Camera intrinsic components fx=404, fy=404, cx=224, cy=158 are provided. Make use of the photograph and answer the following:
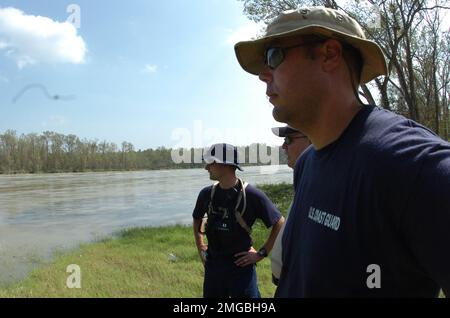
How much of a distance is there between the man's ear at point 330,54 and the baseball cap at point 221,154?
2.95 meters

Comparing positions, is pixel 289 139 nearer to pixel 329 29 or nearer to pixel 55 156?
pixel 329 29

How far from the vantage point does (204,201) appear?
15.4ft

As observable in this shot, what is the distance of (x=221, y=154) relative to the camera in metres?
4.72

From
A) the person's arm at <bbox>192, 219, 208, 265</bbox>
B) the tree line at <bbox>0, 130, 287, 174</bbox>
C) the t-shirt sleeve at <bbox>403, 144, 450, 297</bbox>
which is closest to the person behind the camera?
the t-shirt sleeve at <bbox>403, 144, 450, 297</bbox>

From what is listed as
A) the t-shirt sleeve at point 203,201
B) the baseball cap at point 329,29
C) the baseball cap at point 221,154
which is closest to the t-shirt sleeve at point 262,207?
the baseball cap at point 221,154

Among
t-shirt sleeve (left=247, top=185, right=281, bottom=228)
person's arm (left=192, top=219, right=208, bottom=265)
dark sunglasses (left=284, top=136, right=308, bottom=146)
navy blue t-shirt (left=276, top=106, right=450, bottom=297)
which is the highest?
dark sunglasses (left=284, top=136, right=308, bottom=146)

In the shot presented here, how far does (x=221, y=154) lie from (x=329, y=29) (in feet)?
10.5

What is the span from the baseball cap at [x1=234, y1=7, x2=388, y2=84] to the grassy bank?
5.40 metres

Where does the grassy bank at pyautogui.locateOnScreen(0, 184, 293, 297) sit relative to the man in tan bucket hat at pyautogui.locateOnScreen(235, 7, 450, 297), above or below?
below

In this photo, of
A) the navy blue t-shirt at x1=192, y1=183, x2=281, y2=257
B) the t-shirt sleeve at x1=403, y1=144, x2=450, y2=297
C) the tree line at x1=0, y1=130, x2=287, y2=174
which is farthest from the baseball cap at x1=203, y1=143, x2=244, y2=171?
the tree line at x1=0, y1=130, x2=287, y2=174

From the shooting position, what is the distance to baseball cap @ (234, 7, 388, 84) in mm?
1630

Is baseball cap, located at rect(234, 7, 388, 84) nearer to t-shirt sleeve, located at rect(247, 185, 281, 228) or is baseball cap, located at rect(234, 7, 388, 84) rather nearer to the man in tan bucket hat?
the man in tan bucket hat

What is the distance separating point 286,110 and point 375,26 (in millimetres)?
19193

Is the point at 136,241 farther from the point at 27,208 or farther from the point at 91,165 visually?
the point at 91,165
